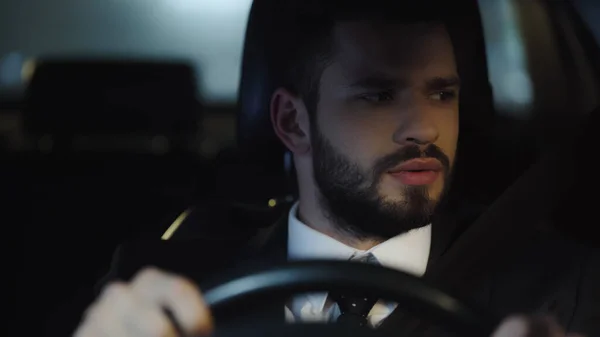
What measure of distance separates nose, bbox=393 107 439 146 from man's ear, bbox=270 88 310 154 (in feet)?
0.60

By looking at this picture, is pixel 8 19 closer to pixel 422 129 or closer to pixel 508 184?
pixel 422 129

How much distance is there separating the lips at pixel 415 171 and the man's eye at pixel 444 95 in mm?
94

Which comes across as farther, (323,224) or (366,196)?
(323,224)

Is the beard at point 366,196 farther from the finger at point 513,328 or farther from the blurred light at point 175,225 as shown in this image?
the finger at point 513,328

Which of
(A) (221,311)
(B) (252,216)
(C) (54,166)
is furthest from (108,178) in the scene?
(A) (221,311)

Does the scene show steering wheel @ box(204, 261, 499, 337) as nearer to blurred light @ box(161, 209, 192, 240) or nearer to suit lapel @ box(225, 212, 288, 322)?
suit lapel @ box(225, 212, 288, 322)

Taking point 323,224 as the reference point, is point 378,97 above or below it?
above

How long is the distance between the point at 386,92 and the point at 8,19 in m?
0.65

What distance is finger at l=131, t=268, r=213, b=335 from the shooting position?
0.96m

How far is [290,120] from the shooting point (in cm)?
160

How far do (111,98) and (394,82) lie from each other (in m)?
0.62

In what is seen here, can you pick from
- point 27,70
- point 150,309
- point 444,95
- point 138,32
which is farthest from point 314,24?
point 150,309

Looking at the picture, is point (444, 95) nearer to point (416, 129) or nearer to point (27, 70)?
point (416, 129)

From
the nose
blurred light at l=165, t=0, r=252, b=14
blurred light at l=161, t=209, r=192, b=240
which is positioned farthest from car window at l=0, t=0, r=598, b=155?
the nose
